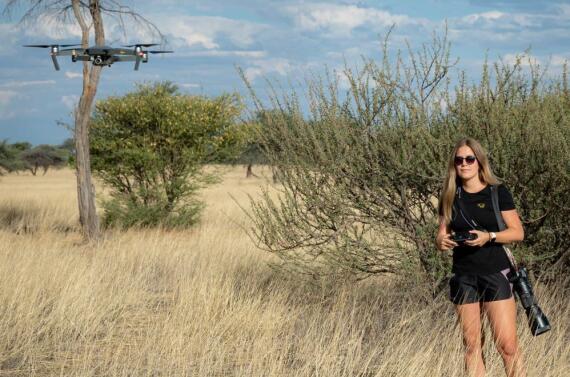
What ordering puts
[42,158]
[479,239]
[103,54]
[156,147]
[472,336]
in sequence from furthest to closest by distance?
[42,158]
[156,147]
[103,54]
[472,336]
[479,239]

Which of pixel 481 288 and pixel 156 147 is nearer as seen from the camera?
pixel 481 288

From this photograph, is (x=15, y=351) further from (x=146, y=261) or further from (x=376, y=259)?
(x=146, y=261)

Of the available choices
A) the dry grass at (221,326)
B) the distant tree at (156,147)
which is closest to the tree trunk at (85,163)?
the distant tree at (156,147)

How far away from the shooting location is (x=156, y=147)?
51.2 feet

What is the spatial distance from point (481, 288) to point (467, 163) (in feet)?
2.28

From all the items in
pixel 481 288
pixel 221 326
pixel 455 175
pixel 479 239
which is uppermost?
pixel 455 175

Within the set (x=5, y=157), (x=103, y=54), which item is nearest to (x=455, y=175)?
(x=103, y=54)

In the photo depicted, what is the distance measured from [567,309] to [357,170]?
2.13m

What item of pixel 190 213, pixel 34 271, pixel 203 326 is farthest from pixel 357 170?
pixel 190 213

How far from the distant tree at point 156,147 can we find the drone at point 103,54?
2.50 m

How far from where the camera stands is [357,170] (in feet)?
23.2

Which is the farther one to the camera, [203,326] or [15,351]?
[203,326]

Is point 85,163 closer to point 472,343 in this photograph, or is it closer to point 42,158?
point 472,343

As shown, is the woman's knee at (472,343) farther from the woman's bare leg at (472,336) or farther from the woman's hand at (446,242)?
the woman's hand at (446,242)
